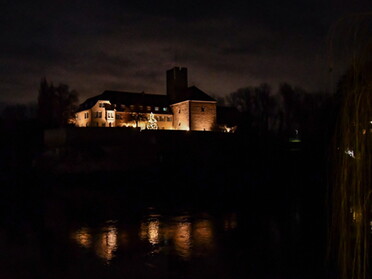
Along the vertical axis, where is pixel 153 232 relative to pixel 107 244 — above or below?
below

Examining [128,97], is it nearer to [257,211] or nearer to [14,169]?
[14,169]

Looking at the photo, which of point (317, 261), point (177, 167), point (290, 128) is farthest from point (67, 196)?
point (290, 128)

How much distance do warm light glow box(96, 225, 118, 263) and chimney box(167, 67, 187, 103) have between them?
41.3 meters

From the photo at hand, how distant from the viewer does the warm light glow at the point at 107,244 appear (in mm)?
11586

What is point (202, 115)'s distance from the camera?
51.0 m

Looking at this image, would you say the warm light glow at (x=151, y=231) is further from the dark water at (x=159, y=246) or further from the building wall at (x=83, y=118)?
the building wall at (x=83, y=118)

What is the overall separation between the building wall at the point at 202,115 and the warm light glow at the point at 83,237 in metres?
34.9

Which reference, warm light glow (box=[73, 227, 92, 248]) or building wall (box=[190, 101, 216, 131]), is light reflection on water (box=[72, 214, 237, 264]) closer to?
warm light glow (box=[73, 227, 92, 248])

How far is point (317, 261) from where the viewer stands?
1132cm

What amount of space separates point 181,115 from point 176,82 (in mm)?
7203

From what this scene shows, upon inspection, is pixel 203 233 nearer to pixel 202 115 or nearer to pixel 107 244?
pixel 107 244

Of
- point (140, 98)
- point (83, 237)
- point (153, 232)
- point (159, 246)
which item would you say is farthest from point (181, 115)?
point (159, 246)

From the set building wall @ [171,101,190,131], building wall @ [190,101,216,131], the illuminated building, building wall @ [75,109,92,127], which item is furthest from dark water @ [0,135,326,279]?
building wall @ [75,109,92,127]

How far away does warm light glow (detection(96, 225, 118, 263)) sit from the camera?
38.0ft
